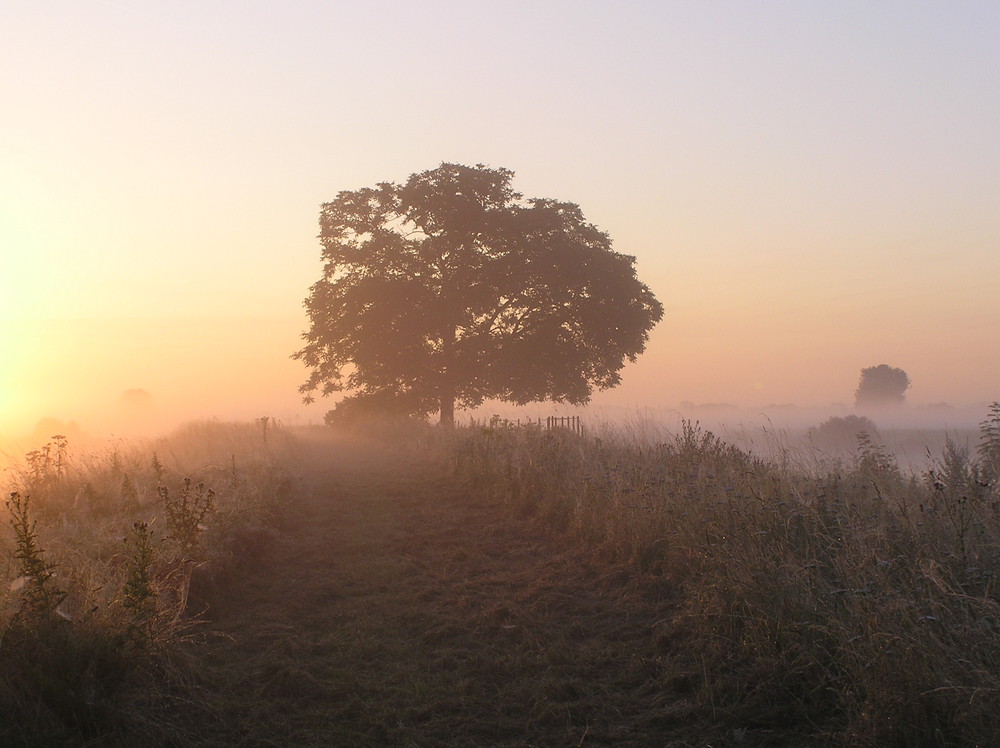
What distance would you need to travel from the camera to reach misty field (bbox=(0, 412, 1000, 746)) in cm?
420

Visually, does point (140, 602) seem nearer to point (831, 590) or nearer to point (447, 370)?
point (831, 590)

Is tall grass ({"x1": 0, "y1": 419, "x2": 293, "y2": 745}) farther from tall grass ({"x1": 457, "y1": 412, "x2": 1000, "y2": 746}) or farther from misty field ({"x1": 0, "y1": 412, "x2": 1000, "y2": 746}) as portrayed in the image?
tall grass ({"x1": 457, "y1": 412, "x2": 1000, "y2": 746})

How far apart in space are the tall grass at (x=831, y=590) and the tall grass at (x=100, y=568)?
384 cm

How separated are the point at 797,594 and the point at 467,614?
307cm

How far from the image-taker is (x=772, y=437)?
10.2 meters

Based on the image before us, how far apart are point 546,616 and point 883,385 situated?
6250 cm

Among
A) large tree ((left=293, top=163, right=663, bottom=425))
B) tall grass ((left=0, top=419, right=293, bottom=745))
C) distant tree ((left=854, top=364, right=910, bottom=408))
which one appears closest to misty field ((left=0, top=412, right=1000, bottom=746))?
tall grass ((left=0, top=419, right=293, bottom=745))

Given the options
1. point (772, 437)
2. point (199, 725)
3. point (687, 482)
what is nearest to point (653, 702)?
point (199, 725)

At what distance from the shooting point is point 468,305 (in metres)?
27.0

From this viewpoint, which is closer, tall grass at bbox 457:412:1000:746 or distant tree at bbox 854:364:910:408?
tall grass at bbox 457:412:1000:746

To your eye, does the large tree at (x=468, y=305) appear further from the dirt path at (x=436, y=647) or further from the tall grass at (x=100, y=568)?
the dirt path at (x=436, y=647)

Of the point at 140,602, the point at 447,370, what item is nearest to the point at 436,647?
the point at 140,602

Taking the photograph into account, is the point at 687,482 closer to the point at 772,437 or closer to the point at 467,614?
the point at 772,437

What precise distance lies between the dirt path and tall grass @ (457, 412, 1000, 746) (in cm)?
45
